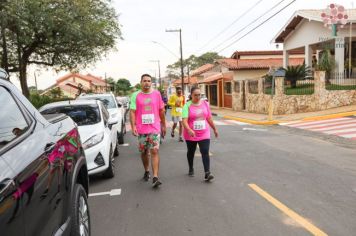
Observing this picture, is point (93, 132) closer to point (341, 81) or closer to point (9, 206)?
point (9, 206)

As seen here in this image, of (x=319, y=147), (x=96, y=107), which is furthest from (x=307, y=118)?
(x=96, y=107)

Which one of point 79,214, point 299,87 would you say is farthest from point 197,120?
point 299,87

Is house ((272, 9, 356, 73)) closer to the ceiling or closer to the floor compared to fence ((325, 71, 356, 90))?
closer to the ceiling

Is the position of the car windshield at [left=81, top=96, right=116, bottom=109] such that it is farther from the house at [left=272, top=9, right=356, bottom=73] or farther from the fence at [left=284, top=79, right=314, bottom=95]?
the house at [left=272, top=9, right=356, bottom=73]

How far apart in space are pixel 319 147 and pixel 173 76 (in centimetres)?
10177

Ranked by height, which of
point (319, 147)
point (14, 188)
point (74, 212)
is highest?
point (14, 188)

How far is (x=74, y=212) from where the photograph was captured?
3.23 meters

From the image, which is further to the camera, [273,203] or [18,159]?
[273,203]

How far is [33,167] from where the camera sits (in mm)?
2453

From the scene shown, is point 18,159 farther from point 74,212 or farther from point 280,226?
point 280,226

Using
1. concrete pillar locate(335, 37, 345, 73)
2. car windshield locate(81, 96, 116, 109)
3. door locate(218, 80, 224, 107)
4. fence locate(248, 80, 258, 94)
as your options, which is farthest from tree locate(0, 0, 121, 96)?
door locate(218, 80, 224, 107)

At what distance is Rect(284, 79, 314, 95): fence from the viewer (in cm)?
2033

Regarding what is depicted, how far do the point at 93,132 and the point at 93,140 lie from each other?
9.4 inches

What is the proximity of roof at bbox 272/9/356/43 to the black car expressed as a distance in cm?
2020
